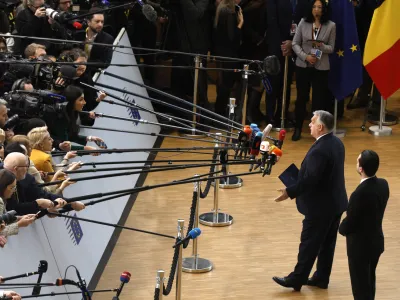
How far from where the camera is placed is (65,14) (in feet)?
27.1

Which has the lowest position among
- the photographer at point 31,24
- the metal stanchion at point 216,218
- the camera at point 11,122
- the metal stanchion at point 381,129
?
the metal stanchion at point 216,218

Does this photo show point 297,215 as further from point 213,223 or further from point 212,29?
point 212,29

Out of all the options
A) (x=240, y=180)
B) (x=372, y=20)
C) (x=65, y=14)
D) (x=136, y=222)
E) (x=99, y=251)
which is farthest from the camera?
(x=372, y=20)

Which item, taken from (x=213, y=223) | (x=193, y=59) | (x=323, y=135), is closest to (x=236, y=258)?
(x=213, y=223)

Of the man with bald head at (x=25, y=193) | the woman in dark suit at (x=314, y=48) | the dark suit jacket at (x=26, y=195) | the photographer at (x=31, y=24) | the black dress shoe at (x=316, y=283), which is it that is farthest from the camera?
the woman in dark suit at (x=314, y=48)

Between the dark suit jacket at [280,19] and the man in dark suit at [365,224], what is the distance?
567 centimetres

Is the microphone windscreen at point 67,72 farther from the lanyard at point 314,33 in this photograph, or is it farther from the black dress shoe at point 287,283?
the lanyard at point 314,33

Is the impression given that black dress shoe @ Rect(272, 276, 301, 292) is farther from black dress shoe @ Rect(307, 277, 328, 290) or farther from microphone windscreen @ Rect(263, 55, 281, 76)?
microphone windscreen @ Rect(263, 55, 281, 76)

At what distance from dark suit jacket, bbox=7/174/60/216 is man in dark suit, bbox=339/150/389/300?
8.40 feet

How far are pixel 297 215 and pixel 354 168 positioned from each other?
1.94 m

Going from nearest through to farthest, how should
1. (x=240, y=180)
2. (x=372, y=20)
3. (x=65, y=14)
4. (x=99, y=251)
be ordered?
(x=65, y=14) < (x=99, y=251) < (x=240, y=180) < (x=372, y=20)

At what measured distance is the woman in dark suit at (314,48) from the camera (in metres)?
12.8

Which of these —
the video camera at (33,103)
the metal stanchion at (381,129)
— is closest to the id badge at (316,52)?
the metal stanchion at (381,129)

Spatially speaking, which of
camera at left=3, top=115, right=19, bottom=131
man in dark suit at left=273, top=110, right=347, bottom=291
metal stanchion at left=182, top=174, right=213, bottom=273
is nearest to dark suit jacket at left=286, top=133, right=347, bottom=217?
man in dark suit at left=273, top=110, right=347, bottom=291
